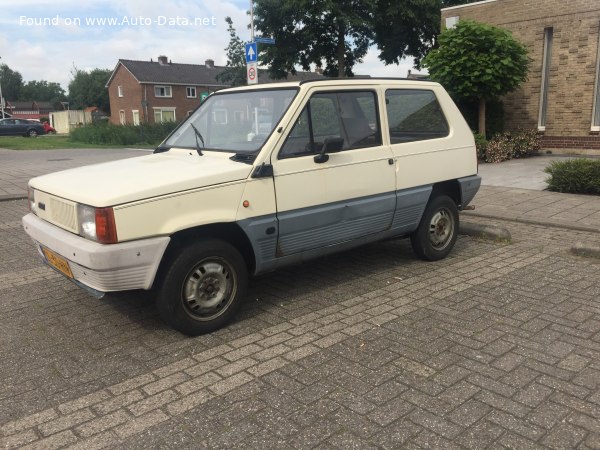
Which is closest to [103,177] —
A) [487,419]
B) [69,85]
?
[487,419]

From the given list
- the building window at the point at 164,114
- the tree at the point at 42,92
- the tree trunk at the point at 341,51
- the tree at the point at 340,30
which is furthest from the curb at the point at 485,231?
the tree at the point at 42,92

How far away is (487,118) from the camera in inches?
605

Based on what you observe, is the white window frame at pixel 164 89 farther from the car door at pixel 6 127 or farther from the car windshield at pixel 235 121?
the car windshield at pixel 235 121

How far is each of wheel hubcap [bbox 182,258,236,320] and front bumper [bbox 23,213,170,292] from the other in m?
A: 0.32

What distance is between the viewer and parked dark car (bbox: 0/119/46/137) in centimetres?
4075

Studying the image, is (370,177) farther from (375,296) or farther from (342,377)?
(342,377)

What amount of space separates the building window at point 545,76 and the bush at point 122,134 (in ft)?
80.3

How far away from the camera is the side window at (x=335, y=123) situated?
14.3 ft

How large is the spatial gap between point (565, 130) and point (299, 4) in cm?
1547

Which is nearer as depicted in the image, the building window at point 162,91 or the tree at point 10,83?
the building window at point 162,91

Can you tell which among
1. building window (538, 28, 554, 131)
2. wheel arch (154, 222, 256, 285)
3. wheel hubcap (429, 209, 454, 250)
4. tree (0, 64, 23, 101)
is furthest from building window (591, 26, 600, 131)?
tree (0, 64, 23, 101)

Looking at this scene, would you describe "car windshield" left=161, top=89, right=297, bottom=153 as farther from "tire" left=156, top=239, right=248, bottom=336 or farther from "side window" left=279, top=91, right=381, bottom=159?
"tire" left=156, top=239, right=248, bottom=336

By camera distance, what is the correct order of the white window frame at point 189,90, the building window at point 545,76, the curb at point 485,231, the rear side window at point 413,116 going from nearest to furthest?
the rear side window at point 413,116 < the curb at point 485,231 < the building window at point 545,76 < the white window frame at point 189,90

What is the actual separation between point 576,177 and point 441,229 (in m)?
4.93
